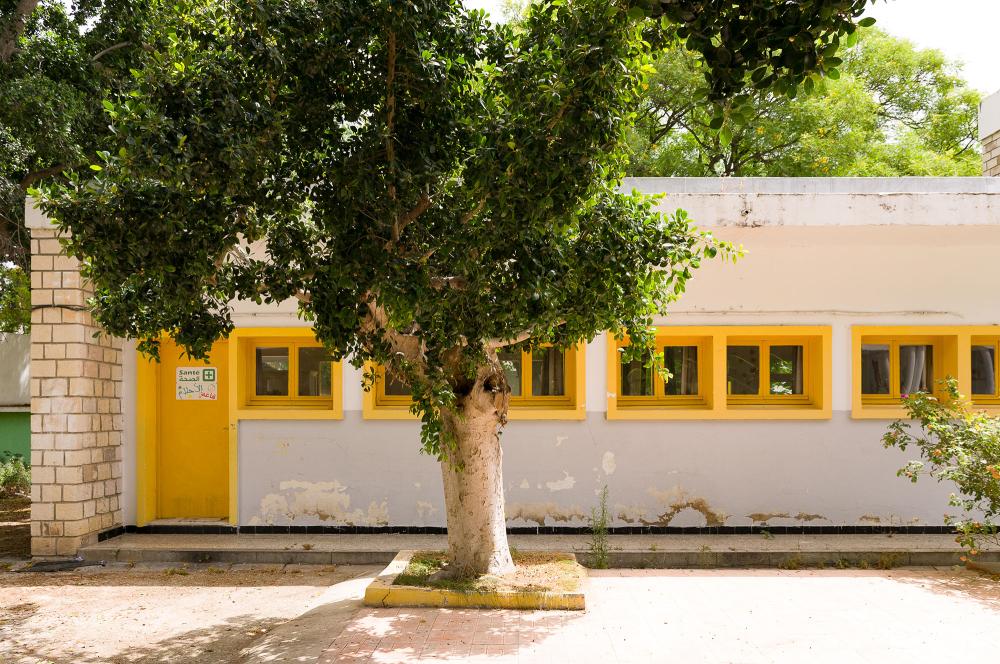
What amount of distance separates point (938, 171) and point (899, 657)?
16.5 metres

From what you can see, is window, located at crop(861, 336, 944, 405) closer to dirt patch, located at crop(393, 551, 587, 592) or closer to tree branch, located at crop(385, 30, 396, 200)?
dirt patch, located at crop(393, 551, 587, 592)

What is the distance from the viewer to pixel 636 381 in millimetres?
9453

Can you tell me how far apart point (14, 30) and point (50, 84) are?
124cm

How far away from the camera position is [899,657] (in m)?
5.00

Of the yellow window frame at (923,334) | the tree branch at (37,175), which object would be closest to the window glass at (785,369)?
the yellow window frame at (923,334)

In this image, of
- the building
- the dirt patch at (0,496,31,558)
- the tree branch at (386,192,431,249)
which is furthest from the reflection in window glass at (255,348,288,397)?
the tree branch at (386,192,431,249)

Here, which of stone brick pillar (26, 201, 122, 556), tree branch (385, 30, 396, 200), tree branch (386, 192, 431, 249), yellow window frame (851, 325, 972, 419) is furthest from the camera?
yellow window frame (851, 325, 972, 419)

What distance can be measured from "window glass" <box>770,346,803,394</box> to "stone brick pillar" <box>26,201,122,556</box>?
7.79m

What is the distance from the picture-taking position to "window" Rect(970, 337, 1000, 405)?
9.27 m

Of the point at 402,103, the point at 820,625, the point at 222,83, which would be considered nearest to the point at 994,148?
the point at 820,625

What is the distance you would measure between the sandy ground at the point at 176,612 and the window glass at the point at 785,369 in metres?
5.19

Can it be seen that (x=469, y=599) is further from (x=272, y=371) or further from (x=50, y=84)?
(x=50, y=84)

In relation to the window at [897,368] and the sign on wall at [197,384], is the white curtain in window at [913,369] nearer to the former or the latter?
the window at [897,368]

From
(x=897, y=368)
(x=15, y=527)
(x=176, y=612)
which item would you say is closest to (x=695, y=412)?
(x=897, y=368)
